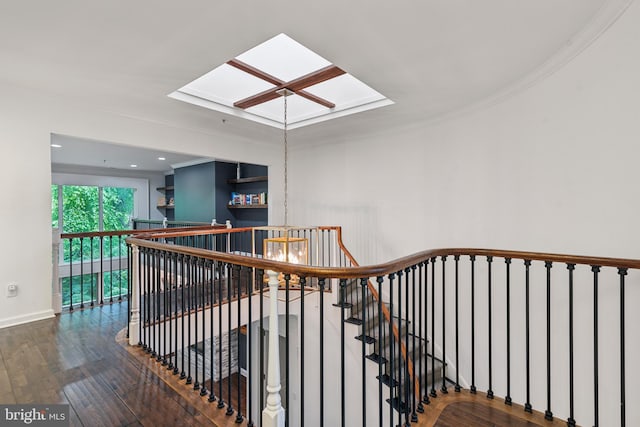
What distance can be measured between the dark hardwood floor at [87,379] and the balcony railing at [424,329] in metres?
0.20

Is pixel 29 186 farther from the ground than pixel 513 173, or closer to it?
closer to it

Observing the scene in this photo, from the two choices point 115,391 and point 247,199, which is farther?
point 247,199

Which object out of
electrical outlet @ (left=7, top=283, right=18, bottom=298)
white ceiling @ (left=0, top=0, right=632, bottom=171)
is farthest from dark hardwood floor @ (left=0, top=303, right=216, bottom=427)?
white ceiling @ (left=0, top=0, right=632, bottom=171)

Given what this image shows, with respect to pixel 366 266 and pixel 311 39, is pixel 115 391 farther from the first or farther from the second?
pixel 311 39

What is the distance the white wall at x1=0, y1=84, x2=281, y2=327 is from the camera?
3.19 m

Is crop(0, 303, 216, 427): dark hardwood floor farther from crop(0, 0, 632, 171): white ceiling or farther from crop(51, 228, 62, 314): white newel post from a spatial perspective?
crop(0, 0, 632, 171): white ceiling

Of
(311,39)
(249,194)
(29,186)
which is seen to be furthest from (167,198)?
(311,39)

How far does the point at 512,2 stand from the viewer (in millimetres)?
1962

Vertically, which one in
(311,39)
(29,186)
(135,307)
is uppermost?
(311,39)

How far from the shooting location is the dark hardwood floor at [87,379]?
188 centimetres

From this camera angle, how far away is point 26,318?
333cm

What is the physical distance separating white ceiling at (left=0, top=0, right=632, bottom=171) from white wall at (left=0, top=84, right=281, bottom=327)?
0.75ft

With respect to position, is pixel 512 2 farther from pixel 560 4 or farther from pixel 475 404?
pixel 475 404

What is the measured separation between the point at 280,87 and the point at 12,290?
143 inches
